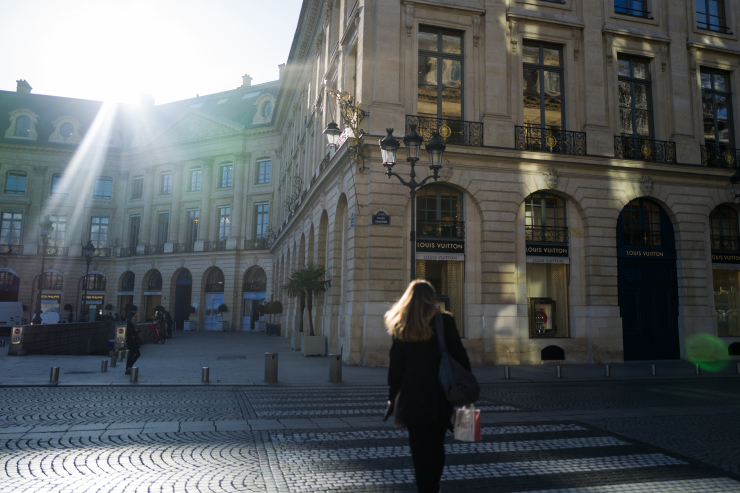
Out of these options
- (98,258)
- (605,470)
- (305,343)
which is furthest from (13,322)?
(605,470)

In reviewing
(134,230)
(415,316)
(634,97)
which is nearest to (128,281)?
(134,230)

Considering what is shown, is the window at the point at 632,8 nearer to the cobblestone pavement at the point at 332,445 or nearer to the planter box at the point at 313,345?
the cobblestone pavement at the point at 332,445

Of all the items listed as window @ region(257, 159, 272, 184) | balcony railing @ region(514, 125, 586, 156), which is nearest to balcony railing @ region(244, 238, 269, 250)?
window @ region(257, 159, 272, 184)

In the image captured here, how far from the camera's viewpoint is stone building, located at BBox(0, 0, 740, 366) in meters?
19.0

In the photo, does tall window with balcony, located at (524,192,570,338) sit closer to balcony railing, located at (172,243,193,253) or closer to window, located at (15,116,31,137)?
balcony railing, located at (172,243,193,253)

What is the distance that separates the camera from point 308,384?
13.5 m

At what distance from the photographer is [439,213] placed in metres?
19.7

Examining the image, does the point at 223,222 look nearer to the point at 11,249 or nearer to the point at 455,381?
the point at 11,249

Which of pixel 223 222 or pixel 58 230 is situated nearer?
pixel 223 222

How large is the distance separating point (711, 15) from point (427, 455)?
1063 inches

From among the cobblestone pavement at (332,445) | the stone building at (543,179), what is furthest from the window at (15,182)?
the cobblestone pavement at (332,445)

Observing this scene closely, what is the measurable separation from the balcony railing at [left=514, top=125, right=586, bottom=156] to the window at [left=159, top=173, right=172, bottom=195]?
47389mm

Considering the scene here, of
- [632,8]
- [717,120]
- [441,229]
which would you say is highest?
[632,8]

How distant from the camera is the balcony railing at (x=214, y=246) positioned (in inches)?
2167
